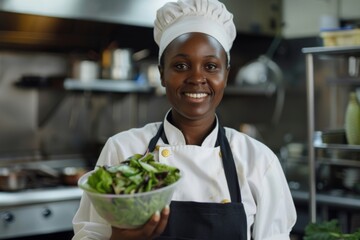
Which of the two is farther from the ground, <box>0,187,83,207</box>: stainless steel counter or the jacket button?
the jacket button

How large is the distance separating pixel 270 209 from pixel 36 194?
2.29 m

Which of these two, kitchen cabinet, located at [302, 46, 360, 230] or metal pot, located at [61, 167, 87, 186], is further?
metal pot, located at [61, 167, 87, 186]

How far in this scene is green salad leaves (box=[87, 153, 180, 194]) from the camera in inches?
49.1

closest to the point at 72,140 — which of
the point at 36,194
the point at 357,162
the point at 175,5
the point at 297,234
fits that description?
the point at 36,194

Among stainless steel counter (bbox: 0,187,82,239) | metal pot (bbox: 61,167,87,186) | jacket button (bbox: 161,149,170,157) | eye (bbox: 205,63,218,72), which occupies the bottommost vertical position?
stainless steel counter (bbox: 0,187,82,239)

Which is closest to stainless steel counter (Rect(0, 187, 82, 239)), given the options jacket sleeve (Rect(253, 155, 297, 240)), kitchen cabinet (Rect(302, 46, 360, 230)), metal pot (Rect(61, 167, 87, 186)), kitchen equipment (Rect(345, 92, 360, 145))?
metal pot (Rect(61, 167, 87, 186))

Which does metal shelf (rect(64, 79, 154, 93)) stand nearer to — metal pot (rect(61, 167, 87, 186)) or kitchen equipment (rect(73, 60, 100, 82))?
kitchen equipment (rect(73, 60, 100, 82))

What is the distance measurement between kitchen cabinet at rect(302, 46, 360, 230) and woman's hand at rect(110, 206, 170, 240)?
2.00 meters

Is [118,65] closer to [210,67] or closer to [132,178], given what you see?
[210,67]

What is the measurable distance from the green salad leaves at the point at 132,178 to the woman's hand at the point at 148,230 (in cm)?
7

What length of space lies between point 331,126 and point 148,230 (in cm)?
374

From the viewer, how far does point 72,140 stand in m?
4.35

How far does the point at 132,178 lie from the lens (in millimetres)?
1263

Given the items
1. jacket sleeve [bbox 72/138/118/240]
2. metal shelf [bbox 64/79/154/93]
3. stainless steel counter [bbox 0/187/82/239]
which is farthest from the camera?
metal shelf [bbox 64/79/154/93]
